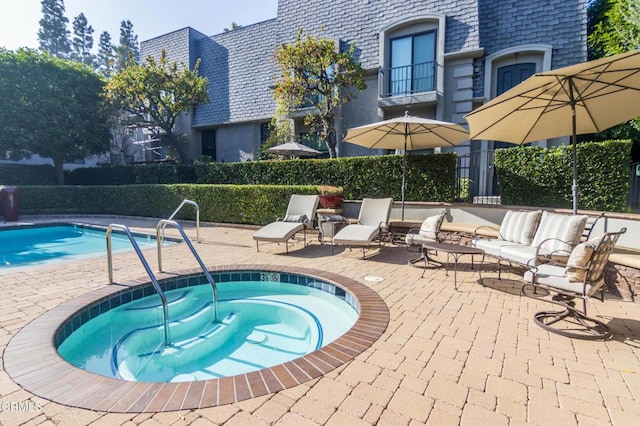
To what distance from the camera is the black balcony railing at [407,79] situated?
39.6 feet

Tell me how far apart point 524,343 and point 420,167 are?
598cm

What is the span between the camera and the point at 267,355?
139 inches

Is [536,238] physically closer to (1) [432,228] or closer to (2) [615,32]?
(1) [432,228]

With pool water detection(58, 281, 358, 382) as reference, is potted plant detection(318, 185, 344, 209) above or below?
above

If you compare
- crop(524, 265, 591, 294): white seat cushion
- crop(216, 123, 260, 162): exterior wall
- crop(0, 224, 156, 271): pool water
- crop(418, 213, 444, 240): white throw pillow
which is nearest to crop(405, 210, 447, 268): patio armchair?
crop(418, 213, 444, 240): white throw pillow

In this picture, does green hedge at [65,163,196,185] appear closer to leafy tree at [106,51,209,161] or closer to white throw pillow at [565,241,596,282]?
leafy tree at [106,51,209,161]

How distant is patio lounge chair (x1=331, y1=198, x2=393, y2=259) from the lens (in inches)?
249

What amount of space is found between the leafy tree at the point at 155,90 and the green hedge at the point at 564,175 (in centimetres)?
1326

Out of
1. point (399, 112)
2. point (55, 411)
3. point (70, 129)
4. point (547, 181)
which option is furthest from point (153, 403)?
point (70, 129)

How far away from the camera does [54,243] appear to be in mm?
9555

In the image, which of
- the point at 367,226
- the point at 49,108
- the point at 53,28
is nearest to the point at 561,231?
the point at 367,226

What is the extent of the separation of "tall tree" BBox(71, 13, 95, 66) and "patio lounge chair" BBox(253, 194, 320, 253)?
164 feet

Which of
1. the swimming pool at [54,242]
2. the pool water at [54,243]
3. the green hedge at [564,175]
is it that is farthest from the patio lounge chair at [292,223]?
the green hedge at [564,175]

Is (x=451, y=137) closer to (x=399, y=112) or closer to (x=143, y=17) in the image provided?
(x=399, y=112)
